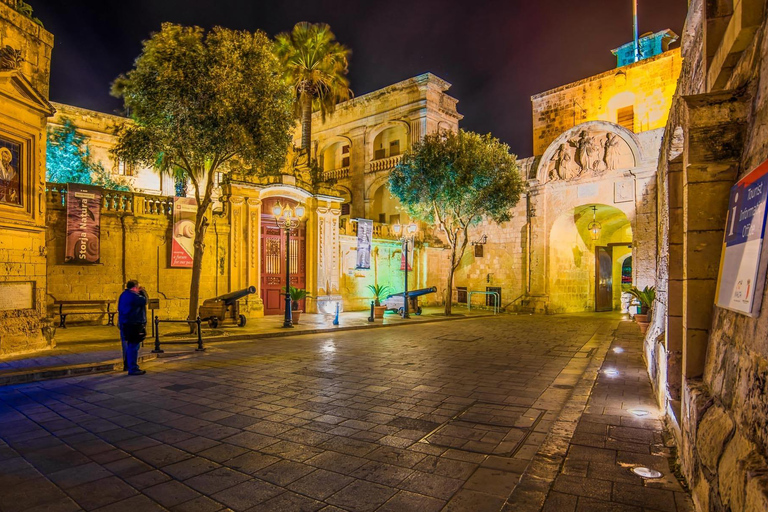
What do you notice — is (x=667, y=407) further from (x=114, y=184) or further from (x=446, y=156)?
(x=114, y=184)

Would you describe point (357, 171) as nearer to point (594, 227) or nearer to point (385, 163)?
point (385, 163)

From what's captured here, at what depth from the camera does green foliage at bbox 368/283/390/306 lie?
21.7 m

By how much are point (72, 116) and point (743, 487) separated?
2896 cm

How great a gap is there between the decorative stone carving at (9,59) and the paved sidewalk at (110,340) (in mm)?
6085

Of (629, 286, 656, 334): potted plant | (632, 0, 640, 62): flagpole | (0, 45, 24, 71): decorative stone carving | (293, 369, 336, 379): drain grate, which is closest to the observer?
(293, 369, 336, 379): drain grate

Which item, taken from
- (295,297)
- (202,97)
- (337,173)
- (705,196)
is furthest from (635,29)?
(705,196)

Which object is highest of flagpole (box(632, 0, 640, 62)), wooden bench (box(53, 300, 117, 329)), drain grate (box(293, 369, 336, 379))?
flagpole (box(632, 0, 640, 62))

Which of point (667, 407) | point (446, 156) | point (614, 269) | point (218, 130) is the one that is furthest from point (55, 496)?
point (614, 269)

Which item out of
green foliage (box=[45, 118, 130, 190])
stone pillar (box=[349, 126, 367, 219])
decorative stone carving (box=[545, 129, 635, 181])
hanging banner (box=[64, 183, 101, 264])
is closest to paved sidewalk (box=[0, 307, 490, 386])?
hanging banner (box=[64, 183, 101, 264])

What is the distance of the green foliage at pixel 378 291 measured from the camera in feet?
71.3

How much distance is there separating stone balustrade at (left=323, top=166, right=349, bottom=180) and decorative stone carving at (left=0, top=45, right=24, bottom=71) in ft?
75.9

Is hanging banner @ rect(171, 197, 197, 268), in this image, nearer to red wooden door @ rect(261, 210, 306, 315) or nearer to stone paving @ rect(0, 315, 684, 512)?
red wooden door @ rect(261, 210, 306, 315)

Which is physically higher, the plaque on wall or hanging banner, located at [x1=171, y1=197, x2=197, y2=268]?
hanging banner, located at [x1=171, y1=197, x2=197, y2=268]

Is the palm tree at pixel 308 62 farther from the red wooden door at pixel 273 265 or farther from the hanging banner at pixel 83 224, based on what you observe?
the hanging banner at pixel 83 224
